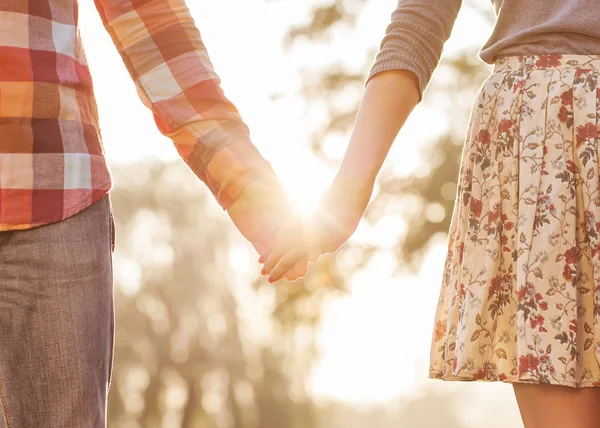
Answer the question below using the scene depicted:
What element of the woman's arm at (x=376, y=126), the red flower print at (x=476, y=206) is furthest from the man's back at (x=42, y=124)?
the red flower print at (x=476, y=206)

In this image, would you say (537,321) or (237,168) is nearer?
(537,321)

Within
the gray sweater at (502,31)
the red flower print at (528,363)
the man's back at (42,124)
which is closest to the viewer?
the man's back at (42,124)

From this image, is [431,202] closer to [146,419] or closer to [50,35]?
[50,35]

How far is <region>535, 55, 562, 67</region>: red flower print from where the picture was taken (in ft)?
7.82

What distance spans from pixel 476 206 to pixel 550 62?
1.26ft

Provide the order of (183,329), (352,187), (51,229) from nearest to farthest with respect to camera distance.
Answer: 1. (51,229)
2. (352,187)
3. (183,329)

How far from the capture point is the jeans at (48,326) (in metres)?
1.88

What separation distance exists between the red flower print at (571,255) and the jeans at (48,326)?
1053mm

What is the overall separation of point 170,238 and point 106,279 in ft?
65.6

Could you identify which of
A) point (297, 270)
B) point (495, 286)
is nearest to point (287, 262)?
point (297, 270)

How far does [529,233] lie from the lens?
230 centimetres

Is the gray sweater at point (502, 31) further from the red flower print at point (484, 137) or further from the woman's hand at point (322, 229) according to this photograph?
the woman's hand at point (322, 229)

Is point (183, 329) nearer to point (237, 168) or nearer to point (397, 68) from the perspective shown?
point (397, 68)

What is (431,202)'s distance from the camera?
386 inches
